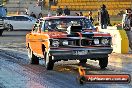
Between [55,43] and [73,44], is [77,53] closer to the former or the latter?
[73,44]

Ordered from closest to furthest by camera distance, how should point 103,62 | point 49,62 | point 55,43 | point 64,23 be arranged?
point 55,43 < point 49,62 < point 103,62 < point 64,23

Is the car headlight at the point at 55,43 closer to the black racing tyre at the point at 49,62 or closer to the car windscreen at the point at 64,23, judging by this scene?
the black racing tyre at the point at 49,62

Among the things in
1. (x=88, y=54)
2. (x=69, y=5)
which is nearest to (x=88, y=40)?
(x=88, y=54)


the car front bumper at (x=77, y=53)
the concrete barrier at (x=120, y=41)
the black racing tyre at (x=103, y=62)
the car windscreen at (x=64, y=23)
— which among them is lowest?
the concrete barrier at (x=120, y=41)

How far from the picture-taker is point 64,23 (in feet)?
48.3

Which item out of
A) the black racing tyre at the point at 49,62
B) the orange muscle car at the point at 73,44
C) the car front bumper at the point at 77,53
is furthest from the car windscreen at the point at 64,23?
the car front bumper at the point at 77,53

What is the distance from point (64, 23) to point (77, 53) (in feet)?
5.52

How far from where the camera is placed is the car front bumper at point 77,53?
13.2m

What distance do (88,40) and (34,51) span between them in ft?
8.83

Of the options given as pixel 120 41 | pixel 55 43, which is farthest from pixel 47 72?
pixel 120 41

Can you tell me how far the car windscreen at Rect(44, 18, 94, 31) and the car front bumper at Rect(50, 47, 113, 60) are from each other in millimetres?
1300

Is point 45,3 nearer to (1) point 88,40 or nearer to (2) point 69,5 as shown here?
(2) point 69,5

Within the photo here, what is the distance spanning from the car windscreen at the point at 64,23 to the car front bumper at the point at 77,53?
4.27ft

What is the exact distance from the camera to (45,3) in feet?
199
